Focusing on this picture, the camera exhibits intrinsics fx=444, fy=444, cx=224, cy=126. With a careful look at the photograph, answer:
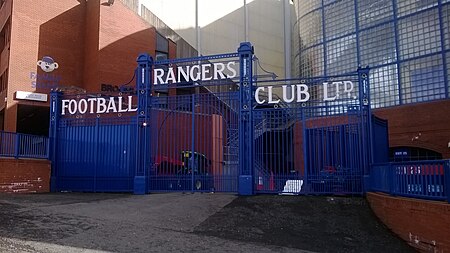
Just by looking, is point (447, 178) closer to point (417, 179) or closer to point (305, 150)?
point (417, 179)

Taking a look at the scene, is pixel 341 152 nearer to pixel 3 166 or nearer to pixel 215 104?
pixel 215 104

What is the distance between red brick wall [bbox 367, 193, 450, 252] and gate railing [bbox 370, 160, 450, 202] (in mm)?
163

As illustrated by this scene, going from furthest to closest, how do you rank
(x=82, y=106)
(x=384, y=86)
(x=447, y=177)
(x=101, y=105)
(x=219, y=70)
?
(x=384, y=86) → (x=82, y=106) → (x=101, y=105) → (x=219, y=70) → (x=447, y=177)

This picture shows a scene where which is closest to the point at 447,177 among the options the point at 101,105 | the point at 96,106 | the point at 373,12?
the point at 101,105

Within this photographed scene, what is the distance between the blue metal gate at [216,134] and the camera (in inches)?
510

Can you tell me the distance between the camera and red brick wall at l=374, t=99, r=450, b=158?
73.4 ft

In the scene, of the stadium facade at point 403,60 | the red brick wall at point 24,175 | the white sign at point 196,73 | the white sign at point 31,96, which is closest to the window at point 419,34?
the stadium facade at point 403,60

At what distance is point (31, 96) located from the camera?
23312 millimetres

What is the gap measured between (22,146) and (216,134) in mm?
6642

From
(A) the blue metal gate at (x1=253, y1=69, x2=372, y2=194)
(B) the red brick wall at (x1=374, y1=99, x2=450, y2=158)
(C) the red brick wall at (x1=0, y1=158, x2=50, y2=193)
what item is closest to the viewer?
(A) the blue metal gate at (x1=253, y1=69, x2=372, y2=194)

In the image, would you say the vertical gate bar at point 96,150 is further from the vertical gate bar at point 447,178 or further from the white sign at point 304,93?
the vertical gate bar at point 447,178

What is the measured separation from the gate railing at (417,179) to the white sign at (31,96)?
1873 cm

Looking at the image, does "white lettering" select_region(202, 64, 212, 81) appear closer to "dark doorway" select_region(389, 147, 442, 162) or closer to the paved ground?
the paved ground

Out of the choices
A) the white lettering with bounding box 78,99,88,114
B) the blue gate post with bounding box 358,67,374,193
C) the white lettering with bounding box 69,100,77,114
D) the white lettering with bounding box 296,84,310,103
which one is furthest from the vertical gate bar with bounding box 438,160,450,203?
the white lettering with bounding box 69,100,77,114
